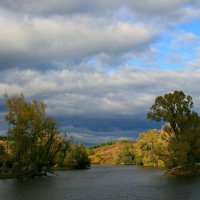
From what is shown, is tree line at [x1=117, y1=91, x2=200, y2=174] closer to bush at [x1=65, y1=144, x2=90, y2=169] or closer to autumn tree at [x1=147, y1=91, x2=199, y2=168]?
autumn tree at [x1=147, y1=91, x2=199, y2=168]

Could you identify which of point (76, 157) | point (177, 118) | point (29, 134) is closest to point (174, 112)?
point (177, 118)

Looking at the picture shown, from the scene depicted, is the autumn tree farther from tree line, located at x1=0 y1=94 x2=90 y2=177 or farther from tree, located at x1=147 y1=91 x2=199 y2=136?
tree line, located at x1=0 y1=94 x2=90 y2=177

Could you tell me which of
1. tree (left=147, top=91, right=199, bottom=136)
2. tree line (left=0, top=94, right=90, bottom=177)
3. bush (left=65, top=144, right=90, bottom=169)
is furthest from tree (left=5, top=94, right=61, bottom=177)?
bush (left=65, top=144, right=90, bottom=169)

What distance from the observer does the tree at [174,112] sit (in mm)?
96688

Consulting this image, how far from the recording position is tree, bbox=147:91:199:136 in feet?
317

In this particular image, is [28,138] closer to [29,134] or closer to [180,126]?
[29,134]

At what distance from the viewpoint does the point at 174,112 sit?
319 ft

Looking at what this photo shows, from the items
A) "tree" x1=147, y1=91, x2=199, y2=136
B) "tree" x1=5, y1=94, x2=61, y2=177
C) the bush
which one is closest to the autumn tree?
"tree" x1=147, y1=91, x2=199, y2=136

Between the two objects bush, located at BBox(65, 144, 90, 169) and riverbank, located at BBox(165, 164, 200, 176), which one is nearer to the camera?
riverbank, located at BBox(165, 164, 200, 176)

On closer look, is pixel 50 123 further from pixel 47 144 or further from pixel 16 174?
pixel 16 174

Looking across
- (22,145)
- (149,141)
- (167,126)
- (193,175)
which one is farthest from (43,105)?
(149,141)

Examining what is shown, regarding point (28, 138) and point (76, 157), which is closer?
point (28, 138)

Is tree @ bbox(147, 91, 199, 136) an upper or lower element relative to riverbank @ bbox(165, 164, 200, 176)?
upper

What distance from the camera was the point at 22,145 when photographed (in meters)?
94.2
